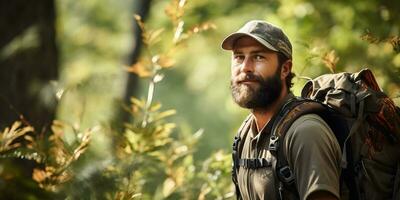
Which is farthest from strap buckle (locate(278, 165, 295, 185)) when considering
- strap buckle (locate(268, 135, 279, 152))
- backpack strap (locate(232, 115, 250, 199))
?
backpack strap (locate(232, 115, 250, 199))

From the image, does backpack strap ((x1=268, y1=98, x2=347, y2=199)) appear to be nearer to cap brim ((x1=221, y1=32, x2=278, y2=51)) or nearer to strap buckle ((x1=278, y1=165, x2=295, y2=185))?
strap buckle ((x1=278, y1=165, x2=295, y2=185))

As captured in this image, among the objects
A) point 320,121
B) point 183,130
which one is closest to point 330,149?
point 320,121

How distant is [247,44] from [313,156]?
3.44 ft

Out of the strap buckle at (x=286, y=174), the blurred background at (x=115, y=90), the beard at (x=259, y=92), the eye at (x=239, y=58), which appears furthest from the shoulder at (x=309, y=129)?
the blurred background at (x=115, y=90)

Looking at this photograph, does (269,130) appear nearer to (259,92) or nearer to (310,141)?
(259,92)

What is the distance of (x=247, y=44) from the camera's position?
4.28 m

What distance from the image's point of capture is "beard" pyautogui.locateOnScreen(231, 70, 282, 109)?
4.16 m

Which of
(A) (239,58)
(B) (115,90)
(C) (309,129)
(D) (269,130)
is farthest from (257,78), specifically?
(B) (115,90)

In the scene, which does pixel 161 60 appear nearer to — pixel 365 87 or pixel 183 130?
pixel 183 130

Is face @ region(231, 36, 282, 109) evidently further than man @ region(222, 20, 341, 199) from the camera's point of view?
Yes

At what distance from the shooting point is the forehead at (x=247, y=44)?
4219 millimetres

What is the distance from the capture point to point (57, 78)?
21.5 ft

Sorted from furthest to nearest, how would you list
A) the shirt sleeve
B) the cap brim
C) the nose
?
the nose → the cap brim → the shirt sleeve

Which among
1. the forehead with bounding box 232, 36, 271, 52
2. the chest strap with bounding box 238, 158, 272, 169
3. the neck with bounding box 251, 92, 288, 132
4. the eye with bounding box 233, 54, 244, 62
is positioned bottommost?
the chest strap with bounding box 238, 158, 272, 169
